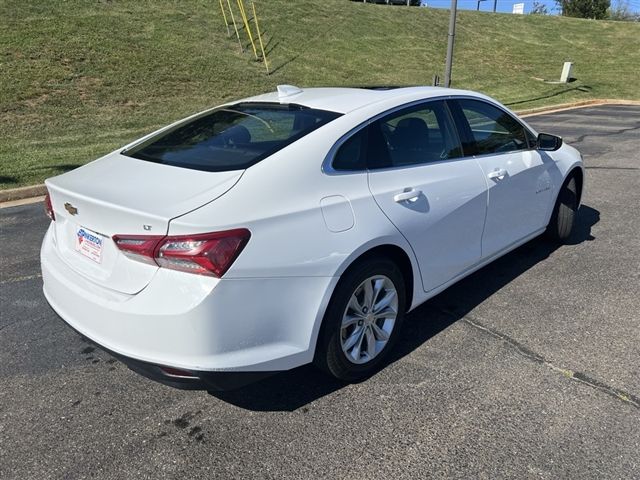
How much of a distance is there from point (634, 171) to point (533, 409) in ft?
22.1

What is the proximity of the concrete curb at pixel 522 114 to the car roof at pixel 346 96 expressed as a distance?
4.85 m

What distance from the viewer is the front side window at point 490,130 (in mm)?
3865

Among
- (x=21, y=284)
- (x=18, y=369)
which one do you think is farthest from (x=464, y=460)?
(x=21, y=284)

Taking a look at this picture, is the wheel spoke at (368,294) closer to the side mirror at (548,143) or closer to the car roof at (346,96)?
the car roof at (346,96)

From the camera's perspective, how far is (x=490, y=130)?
13.6 ft

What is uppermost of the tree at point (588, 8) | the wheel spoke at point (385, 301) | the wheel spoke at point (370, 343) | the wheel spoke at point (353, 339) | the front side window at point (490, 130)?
the tree at point (588, 8)

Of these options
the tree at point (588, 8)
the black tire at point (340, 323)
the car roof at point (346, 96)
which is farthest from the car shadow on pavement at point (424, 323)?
the tree at point (588, 8)

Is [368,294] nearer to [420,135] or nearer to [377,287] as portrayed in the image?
[377,287]

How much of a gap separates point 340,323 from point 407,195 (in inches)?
33.7

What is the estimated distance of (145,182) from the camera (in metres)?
2.69

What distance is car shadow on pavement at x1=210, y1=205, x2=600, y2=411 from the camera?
9.71 feet

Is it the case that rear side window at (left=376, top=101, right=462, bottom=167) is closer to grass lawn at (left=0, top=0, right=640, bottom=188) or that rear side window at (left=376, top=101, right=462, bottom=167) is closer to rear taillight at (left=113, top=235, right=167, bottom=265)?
rear taillight at (left=113, top=235, right=167, bottom=265)

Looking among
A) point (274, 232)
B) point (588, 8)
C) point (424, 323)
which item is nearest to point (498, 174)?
point (424, 323)

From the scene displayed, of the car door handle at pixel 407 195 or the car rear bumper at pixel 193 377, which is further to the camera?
the car door handle at pixel 407 195
